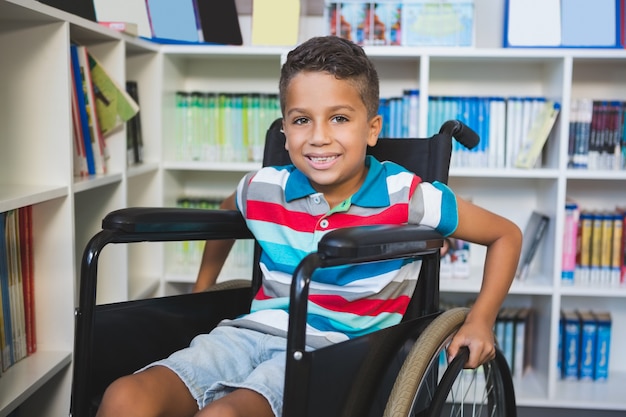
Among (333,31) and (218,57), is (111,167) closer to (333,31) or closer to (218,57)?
(218,57)

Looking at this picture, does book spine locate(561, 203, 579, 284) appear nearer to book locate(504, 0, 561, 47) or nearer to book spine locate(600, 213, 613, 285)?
book spine locate(600, 213, 613, 285)

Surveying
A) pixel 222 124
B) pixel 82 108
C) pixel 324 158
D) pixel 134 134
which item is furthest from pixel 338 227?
pixel 222 124

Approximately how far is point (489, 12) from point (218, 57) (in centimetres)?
99

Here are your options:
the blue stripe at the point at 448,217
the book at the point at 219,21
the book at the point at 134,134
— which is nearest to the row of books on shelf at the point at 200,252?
the book at the point at 134,134

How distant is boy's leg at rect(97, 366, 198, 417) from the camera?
3.63 feet

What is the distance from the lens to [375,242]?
1052 millimetres

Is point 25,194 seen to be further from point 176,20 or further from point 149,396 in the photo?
point 176,20

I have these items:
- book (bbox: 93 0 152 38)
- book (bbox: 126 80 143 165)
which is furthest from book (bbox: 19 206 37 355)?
book (bbox: 93 0 152 38)

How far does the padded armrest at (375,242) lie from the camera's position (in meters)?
1.00

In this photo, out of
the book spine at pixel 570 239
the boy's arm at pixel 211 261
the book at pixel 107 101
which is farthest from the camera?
the book spine at pixel 570 239

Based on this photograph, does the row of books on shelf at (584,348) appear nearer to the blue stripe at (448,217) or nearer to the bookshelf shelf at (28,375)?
the blue stripe at (448,217)

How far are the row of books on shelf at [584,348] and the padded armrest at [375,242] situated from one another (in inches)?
64.2

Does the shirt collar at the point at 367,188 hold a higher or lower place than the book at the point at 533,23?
lower

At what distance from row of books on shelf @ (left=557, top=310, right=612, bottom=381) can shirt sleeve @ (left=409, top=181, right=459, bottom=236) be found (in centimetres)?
146
